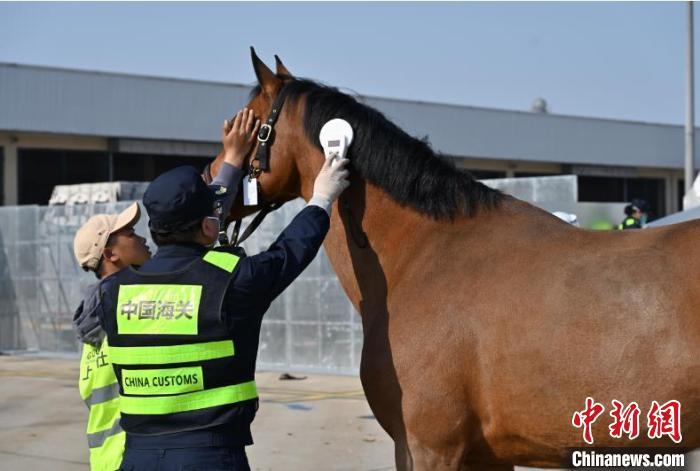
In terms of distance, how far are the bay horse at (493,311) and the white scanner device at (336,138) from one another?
0.04 m

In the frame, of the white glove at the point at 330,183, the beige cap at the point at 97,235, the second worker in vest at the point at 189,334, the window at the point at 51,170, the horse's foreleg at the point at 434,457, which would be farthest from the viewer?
the window at the point at 51,170

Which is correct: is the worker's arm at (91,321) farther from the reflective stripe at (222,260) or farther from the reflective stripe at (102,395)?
the reflective stripe at (222,260)

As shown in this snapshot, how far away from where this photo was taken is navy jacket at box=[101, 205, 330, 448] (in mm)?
3182

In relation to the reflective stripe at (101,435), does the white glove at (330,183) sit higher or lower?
higher

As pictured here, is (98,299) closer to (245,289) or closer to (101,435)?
(101,435)

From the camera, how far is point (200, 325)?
3.16 meters

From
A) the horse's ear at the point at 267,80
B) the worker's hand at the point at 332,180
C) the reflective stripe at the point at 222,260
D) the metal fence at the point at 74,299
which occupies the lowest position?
the metal fence at the point at 74,299

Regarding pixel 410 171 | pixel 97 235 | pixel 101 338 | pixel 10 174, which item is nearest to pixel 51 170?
pixel 10 174

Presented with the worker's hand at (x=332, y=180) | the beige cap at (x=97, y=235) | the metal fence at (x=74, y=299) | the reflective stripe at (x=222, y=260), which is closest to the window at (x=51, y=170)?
the metal fence at (x=74, y=299)

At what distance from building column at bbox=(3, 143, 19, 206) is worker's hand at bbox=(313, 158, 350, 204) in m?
22.3

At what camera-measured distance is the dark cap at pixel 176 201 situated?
3232mm

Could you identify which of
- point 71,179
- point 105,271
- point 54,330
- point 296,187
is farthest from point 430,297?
point 71,179

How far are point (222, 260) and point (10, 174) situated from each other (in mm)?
22905

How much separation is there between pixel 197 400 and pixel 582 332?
1.25 m
